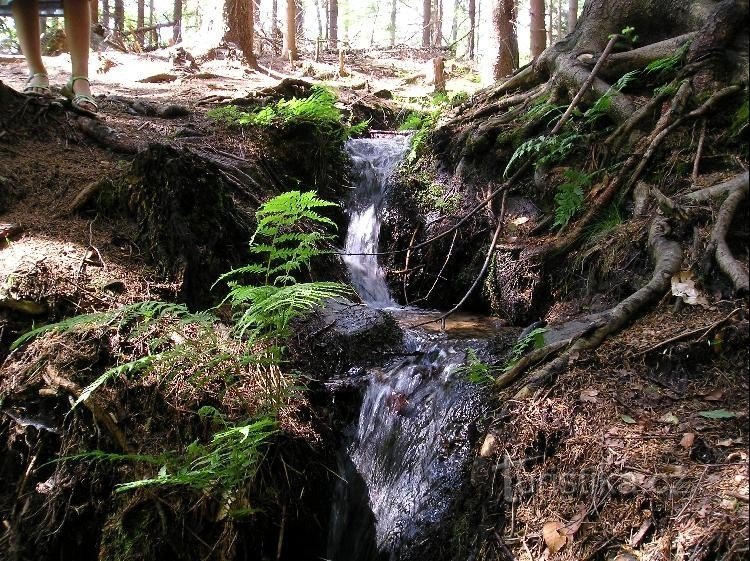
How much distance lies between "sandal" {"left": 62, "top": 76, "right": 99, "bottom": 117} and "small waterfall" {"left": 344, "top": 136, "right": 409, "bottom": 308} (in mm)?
3201

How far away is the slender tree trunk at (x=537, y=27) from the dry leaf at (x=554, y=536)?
1021cm

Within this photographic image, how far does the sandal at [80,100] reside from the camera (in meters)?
5.47

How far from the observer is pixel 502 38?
9398mm

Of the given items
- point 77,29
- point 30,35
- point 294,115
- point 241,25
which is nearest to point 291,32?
point 241,25

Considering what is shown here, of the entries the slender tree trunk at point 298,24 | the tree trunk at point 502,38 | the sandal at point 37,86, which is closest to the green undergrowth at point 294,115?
the sandal at point 37,86

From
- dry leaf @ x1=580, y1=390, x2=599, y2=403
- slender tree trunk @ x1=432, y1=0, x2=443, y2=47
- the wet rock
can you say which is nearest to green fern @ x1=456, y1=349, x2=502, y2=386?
dry leaf @ x1=580, y1=390, x2=599, y2=403

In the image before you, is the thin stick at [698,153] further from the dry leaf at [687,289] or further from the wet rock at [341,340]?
the wet rock at [341,340]

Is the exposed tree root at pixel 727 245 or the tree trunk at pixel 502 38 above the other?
the tree trunk at pixel 502 38

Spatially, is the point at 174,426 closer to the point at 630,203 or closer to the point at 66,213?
the point at 66,213

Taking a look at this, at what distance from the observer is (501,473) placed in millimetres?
2682

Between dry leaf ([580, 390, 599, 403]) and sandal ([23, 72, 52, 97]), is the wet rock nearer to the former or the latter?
dry leaf ([580, 390, 599, 403])

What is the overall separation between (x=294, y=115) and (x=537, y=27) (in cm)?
690

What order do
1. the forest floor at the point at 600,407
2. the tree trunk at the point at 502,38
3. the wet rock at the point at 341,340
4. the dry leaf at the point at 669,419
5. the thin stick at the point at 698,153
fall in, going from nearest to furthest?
the forest floor at the point at 600,407 → the dry leaf at the point at 669,419 → the thin stick at the point at 698,153 → the wet rock at the point at 341,340 → the tree trunk at the point at 502,38

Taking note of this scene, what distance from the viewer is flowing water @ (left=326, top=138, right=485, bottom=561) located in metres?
3.07
